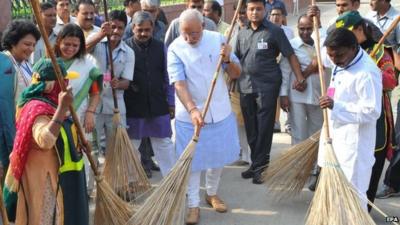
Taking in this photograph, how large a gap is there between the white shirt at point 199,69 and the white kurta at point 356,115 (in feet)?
3.47

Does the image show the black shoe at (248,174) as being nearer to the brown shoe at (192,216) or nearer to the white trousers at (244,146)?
the white trousers at (244,146)

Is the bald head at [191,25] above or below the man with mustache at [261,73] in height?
above

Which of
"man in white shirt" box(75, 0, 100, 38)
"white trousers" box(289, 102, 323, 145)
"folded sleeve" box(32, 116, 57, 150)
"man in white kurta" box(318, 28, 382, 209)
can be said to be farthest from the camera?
"white trousers" box(289, 102, 323, 145)

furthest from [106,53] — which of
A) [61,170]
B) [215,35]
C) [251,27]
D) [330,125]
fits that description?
[330,125]

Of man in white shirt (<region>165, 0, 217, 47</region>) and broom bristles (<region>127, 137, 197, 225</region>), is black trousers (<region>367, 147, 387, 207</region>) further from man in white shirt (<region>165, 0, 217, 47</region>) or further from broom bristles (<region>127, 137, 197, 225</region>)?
man in white shirt (<region>165, 0, 217, 47</region>)

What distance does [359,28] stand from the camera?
13.3 feet

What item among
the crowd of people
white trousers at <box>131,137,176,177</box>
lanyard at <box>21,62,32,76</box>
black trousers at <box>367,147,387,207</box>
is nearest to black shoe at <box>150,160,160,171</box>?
the crowd of people

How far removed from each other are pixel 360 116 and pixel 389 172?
1595 mm

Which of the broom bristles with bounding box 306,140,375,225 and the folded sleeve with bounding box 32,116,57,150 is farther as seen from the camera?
the broom bristles with bounding box 306,140,375,225

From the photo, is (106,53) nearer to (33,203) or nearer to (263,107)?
(263,107)

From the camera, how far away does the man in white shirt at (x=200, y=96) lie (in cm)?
440

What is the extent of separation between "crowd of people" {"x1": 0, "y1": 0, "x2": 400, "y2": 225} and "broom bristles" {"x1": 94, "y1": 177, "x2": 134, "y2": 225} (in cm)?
13

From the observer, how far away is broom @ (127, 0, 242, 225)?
3.93 metres

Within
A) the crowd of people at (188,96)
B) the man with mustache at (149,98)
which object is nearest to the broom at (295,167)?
the crowd of people at (188,96)
